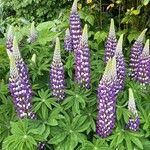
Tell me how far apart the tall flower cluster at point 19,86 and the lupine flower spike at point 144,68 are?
92cm

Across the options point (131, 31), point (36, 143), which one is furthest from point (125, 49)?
point (36, 143)

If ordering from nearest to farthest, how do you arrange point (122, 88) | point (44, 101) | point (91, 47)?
point (44, 101) < point (122, 88) < point (91, 47)

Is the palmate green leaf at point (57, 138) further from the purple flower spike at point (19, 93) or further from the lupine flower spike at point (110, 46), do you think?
the lupine flower spike at point (110, 46)

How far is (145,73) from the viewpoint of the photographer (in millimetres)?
3633

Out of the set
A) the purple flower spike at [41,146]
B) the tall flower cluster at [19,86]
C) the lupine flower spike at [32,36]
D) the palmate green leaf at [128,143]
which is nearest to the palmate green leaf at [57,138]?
the purple flower spike at [41,146]

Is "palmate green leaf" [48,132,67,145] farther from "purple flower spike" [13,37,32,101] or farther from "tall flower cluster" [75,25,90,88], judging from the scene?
"tall flower cluster" [75,25,90,88]

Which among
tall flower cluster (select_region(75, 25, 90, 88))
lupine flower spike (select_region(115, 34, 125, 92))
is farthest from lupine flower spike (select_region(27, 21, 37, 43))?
lupine flower spike (select_region(115, 34, 125, 92))

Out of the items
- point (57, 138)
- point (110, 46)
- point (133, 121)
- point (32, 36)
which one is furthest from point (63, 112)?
point (32, 36)

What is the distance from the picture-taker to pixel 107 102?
3209 mm

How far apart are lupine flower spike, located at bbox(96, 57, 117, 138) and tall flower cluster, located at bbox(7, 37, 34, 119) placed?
512mm

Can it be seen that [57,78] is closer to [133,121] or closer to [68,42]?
[68,42]

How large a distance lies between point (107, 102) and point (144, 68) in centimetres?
57

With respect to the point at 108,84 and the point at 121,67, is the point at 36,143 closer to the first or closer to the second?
the point at 108,84

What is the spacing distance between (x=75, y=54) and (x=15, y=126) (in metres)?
0.81
